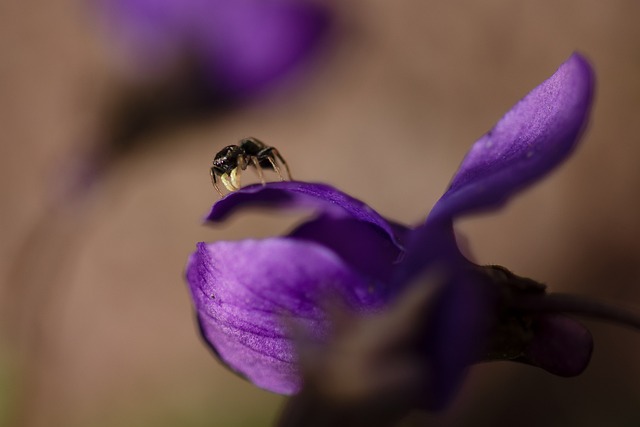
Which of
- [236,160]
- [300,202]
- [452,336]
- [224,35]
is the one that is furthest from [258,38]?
[452,336]

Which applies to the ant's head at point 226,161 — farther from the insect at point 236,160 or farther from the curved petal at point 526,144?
the curved petal at point 526,144

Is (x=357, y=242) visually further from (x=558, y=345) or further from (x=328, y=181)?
(x=328, y=181)

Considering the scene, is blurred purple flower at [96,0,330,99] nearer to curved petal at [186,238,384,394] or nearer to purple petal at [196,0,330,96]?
purple petal at [196,0,330,96]


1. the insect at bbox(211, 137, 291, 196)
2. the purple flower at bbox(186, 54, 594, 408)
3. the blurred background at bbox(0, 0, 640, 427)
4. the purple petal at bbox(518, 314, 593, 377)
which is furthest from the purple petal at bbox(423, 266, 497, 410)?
the blurred background at bbox(0, 0, 640, 427)

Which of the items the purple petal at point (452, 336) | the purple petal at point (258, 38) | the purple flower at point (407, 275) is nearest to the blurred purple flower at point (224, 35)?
the purple petal at point (258, 38)

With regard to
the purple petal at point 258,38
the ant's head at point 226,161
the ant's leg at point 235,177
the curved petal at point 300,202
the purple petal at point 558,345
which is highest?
the purple petal at point 258,38

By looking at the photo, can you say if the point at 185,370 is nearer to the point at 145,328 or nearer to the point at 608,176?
the point at 145,328

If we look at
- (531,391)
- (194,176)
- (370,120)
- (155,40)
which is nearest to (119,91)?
(155,40)
